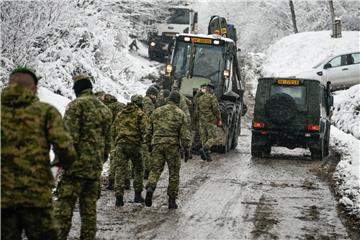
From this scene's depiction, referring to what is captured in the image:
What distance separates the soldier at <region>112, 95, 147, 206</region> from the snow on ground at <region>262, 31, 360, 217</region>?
3.46 meters

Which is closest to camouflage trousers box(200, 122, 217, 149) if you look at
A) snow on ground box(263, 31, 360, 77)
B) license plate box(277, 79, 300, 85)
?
license plate box(277, 79, 300, 85)

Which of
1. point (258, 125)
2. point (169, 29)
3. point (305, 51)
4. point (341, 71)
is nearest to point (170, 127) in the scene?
point (258, 125)

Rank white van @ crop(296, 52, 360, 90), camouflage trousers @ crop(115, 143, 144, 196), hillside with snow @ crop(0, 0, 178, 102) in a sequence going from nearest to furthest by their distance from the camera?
camouflage trousers @ crop(115, 143, 144, 196), hillside with snow @ crop(0, 0, 178, 102), white van @ crop(296, 52, 360, 90)

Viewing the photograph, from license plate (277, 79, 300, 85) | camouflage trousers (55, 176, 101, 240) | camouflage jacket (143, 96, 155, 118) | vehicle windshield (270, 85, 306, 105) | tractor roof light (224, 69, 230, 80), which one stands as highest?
tractor roof light (224, 69, 230, 80)

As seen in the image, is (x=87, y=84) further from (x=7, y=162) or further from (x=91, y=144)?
(x=7, y=162)

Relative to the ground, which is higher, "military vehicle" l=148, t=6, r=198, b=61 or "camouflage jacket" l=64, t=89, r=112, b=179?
"military vehicle" l=148, t=6, r=198, b=61

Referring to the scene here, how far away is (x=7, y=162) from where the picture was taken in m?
5.88

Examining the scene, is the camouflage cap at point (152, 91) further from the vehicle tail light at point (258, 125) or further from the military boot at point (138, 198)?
the vehicle tail light at point (258, 125)

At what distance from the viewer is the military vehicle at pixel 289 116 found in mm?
17766

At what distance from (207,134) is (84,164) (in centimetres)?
996

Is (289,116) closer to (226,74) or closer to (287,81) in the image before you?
(287,81)

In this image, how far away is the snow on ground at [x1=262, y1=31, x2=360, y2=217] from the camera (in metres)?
13.7

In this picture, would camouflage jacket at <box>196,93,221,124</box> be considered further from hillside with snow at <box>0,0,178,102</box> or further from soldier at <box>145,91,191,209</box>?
soldier at <box>145,91,191,209</box>

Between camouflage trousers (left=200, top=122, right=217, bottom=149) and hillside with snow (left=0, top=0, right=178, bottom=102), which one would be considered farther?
hillside with snow (left=0, top=0, right=178, bottom=102)
